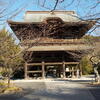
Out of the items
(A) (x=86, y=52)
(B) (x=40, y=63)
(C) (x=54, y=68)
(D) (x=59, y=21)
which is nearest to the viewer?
(A) (x=86, y=52)

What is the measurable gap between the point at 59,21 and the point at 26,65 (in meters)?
6.60

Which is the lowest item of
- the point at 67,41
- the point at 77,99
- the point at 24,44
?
the point at 77,99

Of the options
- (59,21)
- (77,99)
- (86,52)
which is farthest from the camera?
(59,21)

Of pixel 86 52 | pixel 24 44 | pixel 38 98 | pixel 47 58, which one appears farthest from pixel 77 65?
pixel 24 44

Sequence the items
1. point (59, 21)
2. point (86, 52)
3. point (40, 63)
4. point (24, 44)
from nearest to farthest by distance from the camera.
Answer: point (24, 44)
point (86, 52)
point (59, 21)
point (40, 63)

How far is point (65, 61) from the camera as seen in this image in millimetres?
32344

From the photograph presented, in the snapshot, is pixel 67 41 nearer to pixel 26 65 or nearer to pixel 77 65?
pixel 77 65

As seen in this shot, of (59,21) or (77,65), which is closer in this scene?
(59,21)

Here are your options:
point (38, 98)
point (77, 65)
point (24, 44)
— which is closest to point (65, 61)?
point (77, 65)

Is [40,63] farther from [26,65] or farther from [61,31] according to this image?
[61,31]

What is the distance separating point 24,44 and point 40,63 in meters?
20.4

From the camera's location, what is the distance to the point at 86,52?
23.8m

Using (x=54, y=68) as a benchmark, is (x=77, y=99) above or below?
below

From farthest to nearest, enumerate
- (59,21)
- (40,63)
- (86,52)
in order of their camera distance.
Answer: (40,63)
(59,21)
(86,52)
